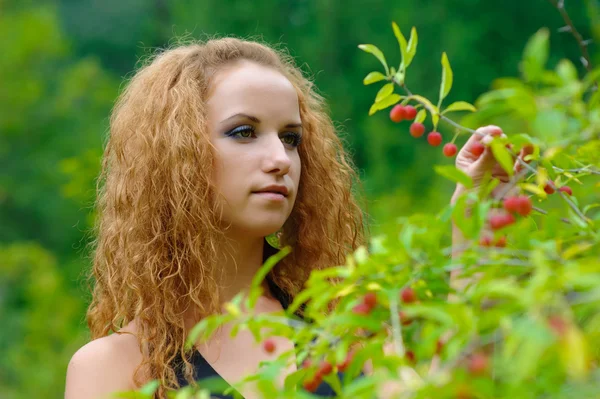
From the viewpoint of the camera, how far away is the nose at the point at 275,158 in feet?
6.48

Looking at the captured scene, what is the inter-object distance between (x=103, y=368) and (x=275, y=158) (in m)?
0.58

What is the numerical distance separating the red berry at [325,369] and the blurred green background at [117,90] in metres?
3.82

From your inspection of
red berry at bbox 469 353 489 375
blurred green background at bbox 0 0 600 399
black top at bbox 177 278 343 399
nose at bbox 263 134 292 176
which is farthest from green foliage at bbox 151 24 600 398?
blurred green background at bbox 0 0 600 399

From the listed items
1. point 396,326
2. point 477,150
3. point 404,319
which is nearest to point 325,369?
point 404,319

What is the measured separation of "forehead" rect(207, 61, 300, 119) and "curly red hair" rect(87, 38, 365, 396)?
0.13 ft

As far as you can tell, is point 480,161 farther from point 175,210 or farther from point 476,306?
point 175,210

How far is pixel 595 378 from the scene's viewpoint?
0.78 meters

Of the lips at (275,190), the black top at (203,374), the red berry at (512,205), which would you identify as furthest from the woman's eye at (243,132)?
the red berry at (512,205)

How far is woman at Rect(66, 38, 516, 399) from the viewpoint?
1.99 meters

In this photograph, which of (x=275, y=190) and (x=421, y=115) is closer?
(x=421, y=115)

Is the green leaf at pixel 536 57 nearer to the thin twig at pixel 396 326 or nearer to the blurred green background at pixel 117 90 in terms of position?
the thin twig at pixel 396 326

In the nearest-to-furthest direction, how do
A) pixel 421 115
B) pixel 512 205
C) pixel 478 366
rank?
pixel 478 366 < pixel 512 205 < pixel 421 115

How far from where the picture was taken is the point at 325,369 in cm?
110

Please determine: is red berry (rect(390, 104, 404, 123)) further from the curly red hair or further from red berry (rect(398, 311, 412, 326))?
Result: the curly red hair
